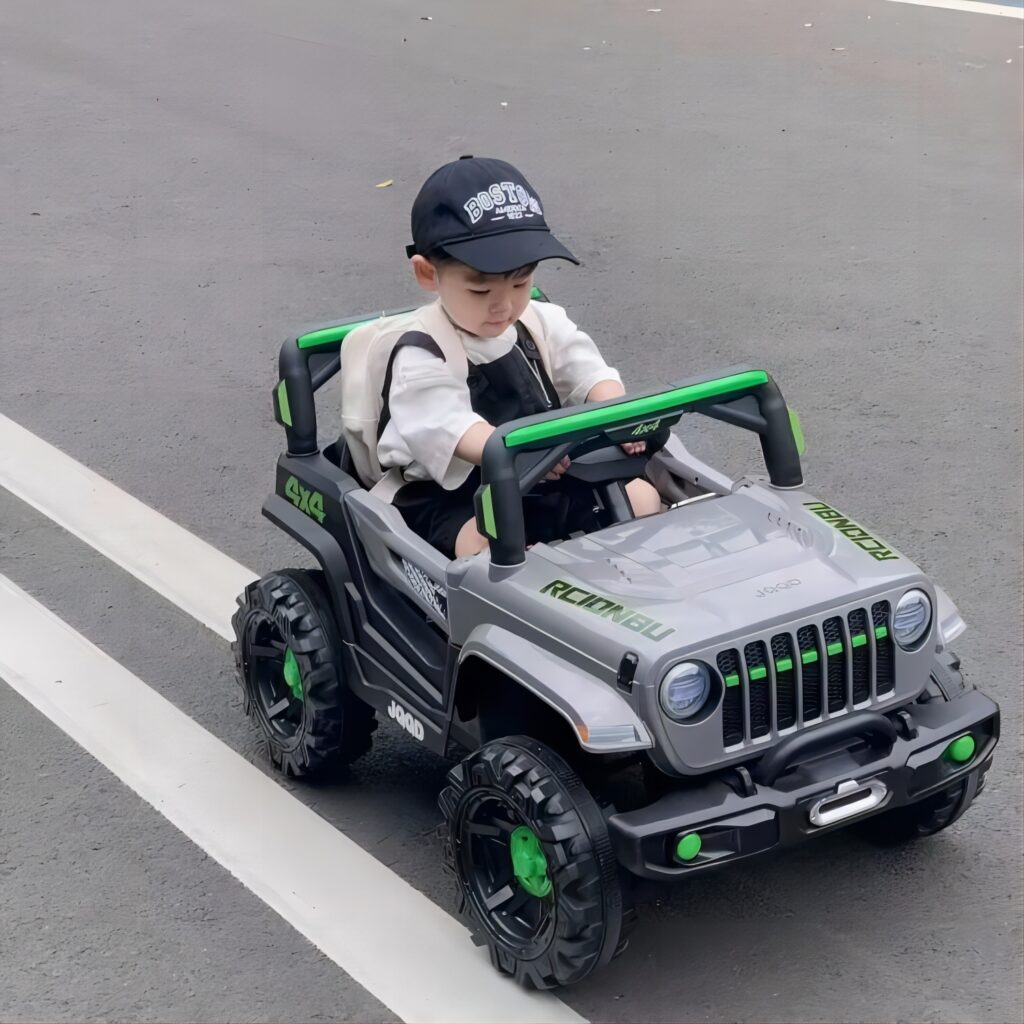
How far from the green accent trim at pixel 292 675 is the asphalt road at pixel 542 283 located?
25 centimetres

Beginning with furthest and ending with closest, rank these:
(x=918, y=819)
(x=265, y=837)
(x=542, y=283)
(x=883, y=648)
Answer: (x=542, y=283), (x=265, y=837), (x=918, y=819), (x=883, y=648)

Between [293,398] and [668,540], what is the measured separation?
3.60 ft

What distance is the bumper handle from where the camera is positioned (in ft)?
9.73

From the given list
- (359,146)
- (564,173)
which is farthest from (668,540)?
(359,146)

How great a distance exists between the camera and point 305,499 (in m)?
3.85

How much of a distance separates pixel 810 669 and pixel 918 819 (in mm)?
715

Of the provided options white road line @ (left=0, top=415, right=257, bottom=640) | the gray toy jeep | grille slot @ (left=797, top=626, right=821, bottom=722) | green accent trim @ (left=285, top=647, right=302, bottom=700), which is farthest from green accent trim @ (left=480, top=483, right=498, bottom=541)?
white road line @ (left=0, top=415, right=257, bottom=640)

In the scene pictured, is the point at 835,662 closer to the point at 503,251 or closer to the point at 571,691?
the point at 571,691

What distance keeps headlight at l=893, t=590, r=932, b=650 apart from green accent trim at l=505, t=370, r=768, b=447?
582 millimetres

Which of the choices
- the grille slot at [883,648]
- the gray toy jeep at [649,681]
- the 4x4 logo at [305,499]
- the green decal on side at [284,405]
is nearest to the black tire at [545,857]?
the gray toy jeep at [649,681]

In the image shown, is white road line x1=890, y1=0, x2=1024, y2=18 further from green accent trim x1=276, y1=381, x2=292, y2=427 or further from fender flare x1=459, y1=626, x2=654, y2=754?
fender flare x1=459, y1=626, x2=654, y2=754

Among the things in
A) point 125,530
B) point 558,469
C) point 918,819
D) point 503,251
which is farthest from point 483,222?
point 125,530

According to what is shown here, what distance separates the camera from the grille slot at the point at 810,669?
2994 mm

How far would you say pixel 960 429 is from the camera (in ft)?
19.2
